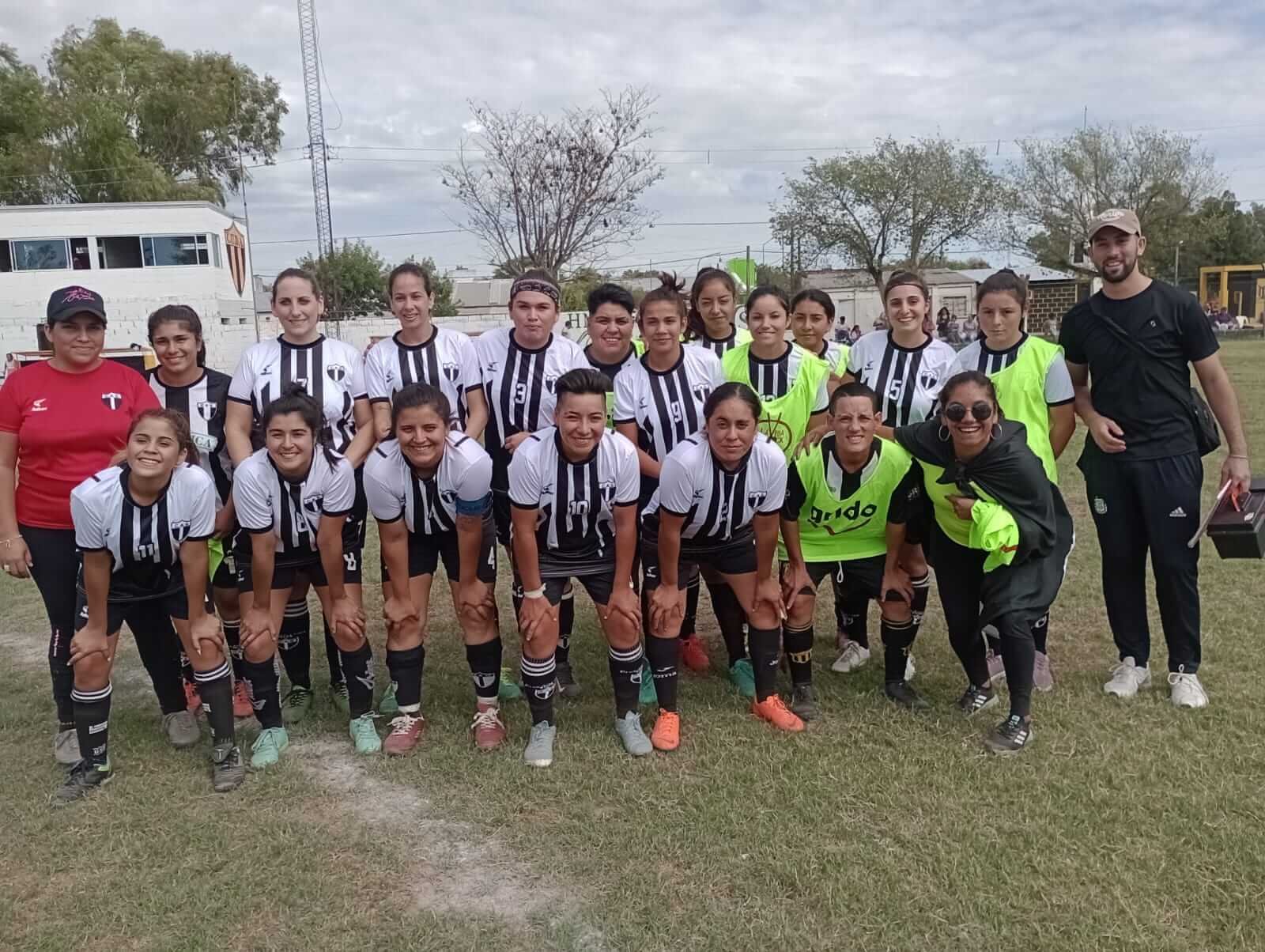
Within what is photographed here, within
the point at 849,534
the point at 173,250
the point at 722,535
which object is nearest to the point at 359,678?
the point at 722,535

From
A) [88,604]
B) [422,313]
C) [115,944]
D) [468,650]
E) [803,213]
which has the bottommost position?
[115,944]

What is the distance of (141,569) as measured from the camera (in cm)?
384

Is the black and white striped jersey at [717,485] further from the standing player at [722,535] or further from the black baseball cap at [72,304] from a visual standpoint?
the black baseball cap at [72,304]

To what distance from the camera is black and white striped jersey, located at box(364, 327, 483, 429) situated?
427 centimetres

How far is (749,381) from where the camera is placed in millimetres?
4441

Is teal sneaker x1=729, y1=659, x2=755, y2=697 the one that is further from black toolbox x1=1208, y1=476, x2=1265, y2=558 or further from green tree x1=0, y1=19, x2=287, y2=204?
green tree x1=0, y1=19, x2=287, y2=204

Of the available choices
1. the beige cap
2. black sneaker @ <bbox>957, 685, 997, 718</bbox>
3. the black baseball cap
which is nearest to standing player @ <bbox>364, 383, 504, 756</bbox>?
the black baseball cap

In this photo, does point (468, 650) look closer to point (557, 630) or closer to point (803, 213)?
point (557, 630)

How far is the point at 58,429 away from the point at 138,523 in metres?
0.57

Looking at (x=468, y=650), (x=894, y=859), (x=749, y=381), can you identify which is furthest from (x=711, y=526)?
(x=894, y=859)

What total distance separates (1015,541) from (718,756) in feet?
4.92

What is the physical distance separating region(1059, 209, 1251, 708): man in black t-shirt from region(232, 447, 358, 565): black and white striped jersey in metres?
3.31

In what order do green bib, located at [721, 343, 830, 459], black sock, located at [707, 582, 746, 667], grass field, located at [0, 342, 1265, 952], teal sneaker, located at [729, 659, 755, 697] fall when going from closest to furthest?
1. grass field, located at [0, 342, 1265, 952]
2. green bib, located at [721, 343, 830, 459]
3. teal sneaker, located at [729, 659, 755, 697]
4. black sock, located at [707, 582, 746, 667]

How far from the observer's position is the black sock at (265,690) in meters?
4.05
